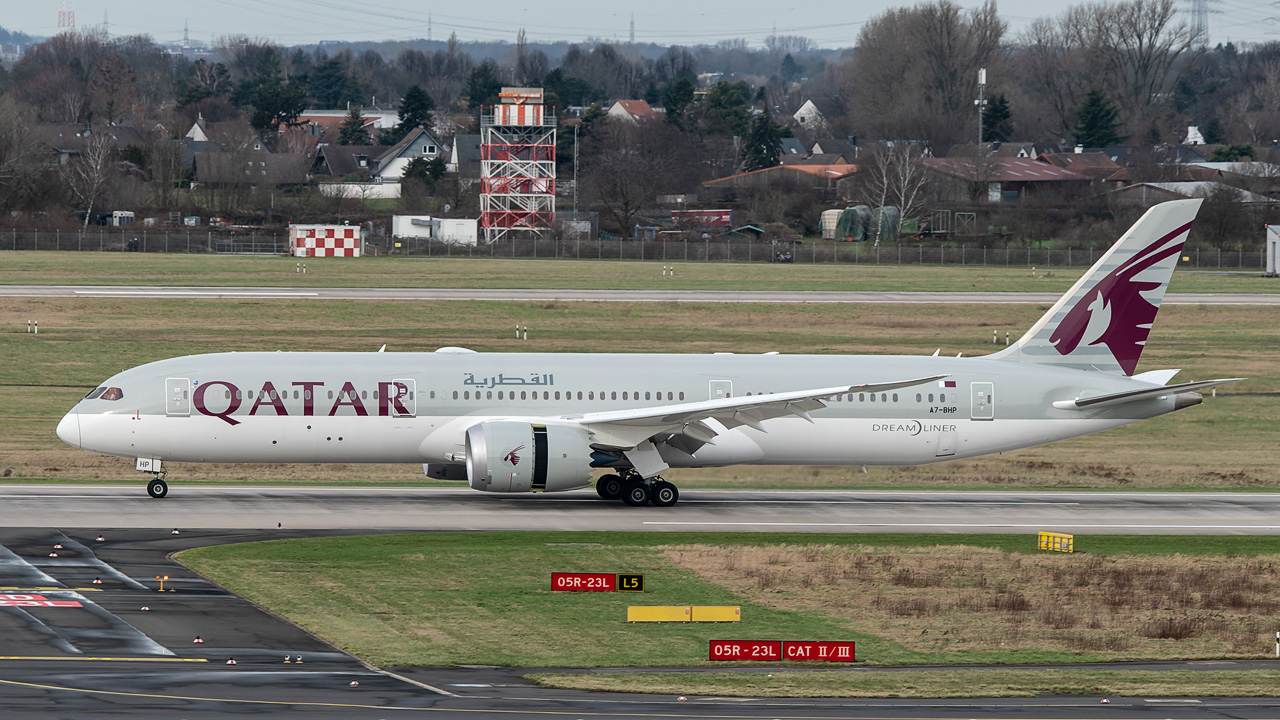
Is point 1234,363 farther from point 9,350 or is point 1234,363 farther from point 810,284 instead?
point 9,350

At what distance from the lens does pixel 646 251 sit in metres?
127

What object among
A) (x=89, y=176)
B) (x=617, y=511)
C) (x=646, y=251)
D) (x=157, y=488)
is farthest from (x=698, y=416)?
(x=89, y=176)

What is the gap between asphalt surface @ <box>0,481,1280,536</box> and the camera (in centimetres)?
3669

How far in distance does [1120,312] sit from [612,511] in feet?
53.6

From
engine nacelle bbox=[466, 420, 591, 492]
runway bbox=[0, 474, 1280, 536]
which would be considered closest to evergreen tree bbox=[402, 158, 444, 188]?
runway bbox=[0, 474, 1280, 536]

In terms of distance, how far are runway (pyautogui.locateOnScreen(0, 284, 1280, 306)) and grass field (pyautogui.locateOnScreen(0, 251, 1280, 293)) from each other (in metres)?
4.53

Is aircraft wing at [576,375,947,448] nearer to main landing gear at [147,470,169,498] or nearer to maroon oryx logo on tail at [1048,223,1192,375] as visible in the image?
maroon oryx logo on tail at [1048,223,1192,375]

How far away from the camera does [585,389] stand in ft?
134

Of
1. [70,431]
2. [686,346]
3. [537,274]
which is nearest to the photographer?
[70,431]

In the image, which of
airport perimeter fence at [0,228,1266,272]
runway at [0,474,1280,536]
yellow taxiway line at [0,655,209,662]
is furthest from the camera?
airport perimeter fence at [0,228,1266,272]

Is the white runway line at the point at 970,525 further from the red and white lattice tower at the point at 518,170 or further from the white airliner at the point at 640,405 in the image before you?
the red and white lattice tower at the point at 518,170

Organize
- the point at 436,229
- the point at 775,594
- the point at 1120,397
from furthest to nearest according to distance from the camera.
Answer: the point at 436,229 < the point at 1120,397 < the point at 775,594

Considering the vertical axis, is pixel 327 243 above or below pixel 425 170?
below

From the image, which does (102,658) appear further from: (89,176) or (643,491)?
(89,176)
